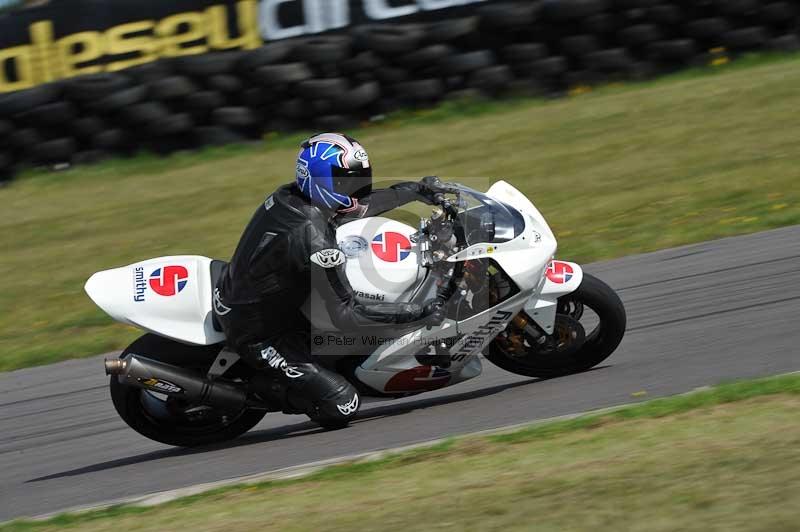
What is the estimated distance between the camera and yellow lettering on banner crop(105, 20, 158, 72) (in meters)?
12.4

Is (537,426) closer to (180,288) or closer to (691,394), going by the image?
(691,394)

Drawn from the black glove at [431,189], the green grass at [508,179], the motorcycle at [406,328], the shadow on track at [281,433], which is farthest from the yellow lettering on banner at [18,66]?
the black glove at [431,189]

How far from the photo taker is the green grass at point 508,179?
8.95 meters

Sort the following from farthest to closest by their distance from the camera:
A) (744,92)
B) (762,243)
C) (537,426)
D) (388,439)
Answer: (744,92) < (762,243) < (388,439) < (537,426)

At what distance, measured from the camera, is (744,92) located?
12305 millimetres

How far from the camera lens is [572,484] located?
4.16 metres

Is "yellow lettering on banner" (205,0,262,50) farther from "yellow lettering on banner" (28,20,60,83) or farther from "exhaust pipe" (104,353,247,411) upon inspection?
"exhaust pipe" (104,353,247,411)

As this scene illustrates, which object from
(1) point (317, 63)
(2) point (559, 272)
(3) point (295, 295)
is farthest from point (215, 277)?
(1) point (317, 63)

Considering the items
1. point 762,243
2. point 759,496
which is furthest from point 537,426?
point 762,243

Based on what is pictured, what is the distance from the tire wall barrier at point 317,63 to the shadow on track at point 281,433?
6.94 metres

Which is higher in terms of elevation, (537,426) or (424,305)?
(424,305)

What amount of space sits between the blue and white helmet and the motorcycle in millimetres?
229

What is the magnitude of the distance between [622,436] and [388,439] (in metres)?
1.29

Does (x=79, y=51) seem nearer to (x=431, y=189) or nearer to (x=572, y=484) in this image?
(x=431, y=189)
